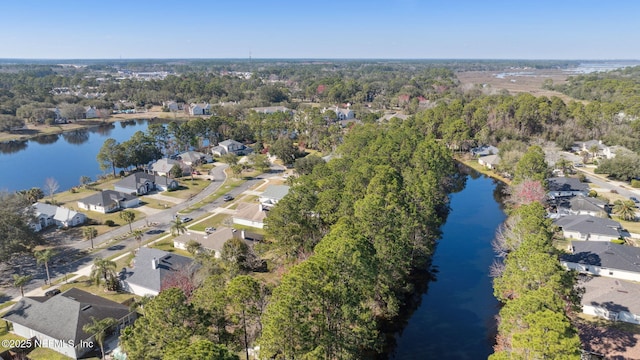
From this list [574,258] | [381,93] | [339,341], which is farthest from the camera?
[381,93]

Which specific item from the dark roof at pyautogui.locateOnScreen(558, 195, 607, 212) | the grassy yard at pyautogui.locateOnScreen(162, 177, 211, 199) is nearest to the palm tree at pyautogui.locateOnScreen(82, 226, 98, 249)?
the grassy yard at pyautogui.locateOnScreen(162, 177, 211, 199)

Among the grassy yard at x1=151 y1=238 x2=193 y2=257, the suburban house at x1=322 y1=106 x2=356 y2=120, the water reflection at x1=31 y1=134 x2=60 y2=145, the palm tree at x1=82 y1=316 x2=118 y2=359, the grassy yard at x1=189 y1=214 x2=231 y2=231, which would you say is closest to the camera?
the palm tree at x1=82 y1=316 x2=118 y2=359

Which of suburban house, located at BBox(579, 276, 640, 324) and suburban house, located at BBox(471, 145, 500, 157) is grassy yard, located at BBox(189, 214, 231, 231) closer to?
suburban house, located at BBox(579, 276, 640, 324)

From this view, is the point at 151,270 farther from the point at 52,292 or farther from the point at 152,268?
the point at 52,292

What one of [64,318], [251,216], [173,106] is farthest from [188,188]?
[173,106]

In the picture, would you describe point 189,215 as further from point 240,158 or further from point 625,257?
point 625,257

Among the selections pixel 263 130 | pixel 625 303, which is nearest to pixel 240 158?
pixel 263 130
